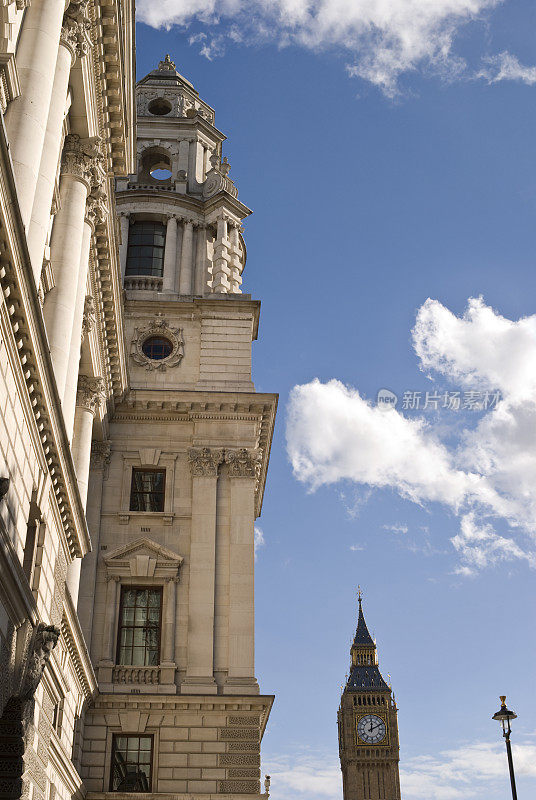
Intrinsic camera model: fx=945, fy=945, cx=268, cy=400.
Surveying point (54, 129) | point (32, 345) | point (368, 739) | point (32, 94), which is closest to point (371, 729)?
point (368, 739)

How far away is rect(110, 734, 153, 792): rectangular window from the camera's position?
33781 millimetres

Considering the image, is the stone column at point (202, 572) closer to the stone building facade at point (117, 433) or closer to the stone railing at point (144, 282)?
the stone building facade at point (117, 433)

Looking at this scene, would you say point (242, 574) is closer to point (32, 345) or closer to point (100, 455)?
point (100, 455)

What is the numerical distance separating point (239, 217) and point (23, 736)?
36402mm

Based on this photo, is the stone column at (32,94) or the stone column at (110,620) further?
the stone column at (110,620)

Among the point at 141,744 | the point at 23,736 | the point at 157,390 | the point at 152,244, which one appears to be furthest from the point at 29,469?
the point at 152,244

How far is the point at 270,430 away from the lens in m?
43.3

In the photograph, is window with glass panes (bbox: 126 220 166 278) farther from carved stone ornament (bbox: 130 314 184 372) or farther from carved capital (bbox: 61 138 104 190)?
carved capital (bbox: 61 138 104 190)

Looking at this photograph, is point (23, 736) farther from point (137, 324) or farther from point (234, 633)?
point (137, 324)

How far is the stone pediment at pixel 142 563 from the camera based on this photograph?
124 feet

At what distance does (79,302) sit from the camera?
27500 millimetres

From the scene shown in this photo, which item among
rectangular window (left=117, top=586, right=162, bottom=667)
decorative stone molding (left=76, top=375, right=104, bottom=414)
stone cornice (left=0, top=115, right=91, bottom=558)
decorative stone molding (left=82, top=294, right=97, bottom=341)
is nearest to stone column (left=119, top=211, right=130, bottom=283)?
decorative stone molding (left=76, top=375, right=104, bottom=414)

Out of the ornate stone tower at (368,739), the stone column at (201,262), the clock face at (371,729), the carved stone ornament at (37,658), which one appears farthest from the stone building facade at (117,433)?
the clock face at (371,729)

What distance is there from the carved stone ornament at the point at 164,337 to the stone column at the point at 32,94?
2261cm
